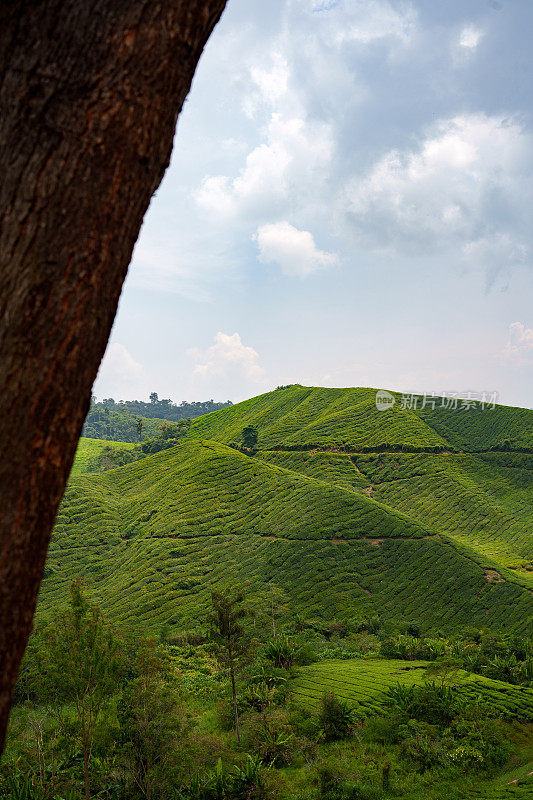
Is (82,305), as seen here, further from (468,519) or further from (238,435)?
(238,435)

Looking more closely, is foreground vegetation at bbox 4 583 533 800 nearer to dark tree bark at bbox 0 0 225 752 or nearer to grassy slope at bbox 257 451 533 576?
dark tree bark at bbox 0 0 225 752

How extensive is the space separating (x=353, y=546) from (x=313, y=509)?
6.00 meters

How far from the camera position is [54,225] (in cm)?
136

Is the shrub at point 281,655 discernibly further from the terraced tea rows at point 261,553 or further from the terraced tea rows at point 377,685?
the terraced tea rows at point 261,553

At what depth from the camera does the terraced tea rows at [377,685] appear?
20812mm

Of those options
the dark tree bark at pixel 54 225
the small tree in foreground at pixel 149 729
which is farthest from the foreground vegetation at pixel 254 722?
the dark tree bark at pixel 54 225

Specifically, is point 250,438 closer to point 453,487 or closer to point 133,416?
point 453,487

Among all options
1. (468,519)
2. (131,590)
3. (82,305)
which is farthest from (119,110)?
(468,519)

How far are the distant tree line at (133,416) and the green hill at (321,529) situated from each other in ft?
124

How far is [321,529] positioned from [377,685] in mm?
22482

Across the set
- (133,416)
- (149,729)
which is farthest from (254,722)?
(133,416)

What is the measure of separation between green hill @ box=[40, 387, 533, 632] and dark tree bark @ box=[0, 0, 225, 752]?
121ft

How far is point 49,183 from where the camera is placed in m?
1.36

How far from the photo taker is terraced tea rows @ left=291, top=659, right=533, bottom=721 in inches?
819
